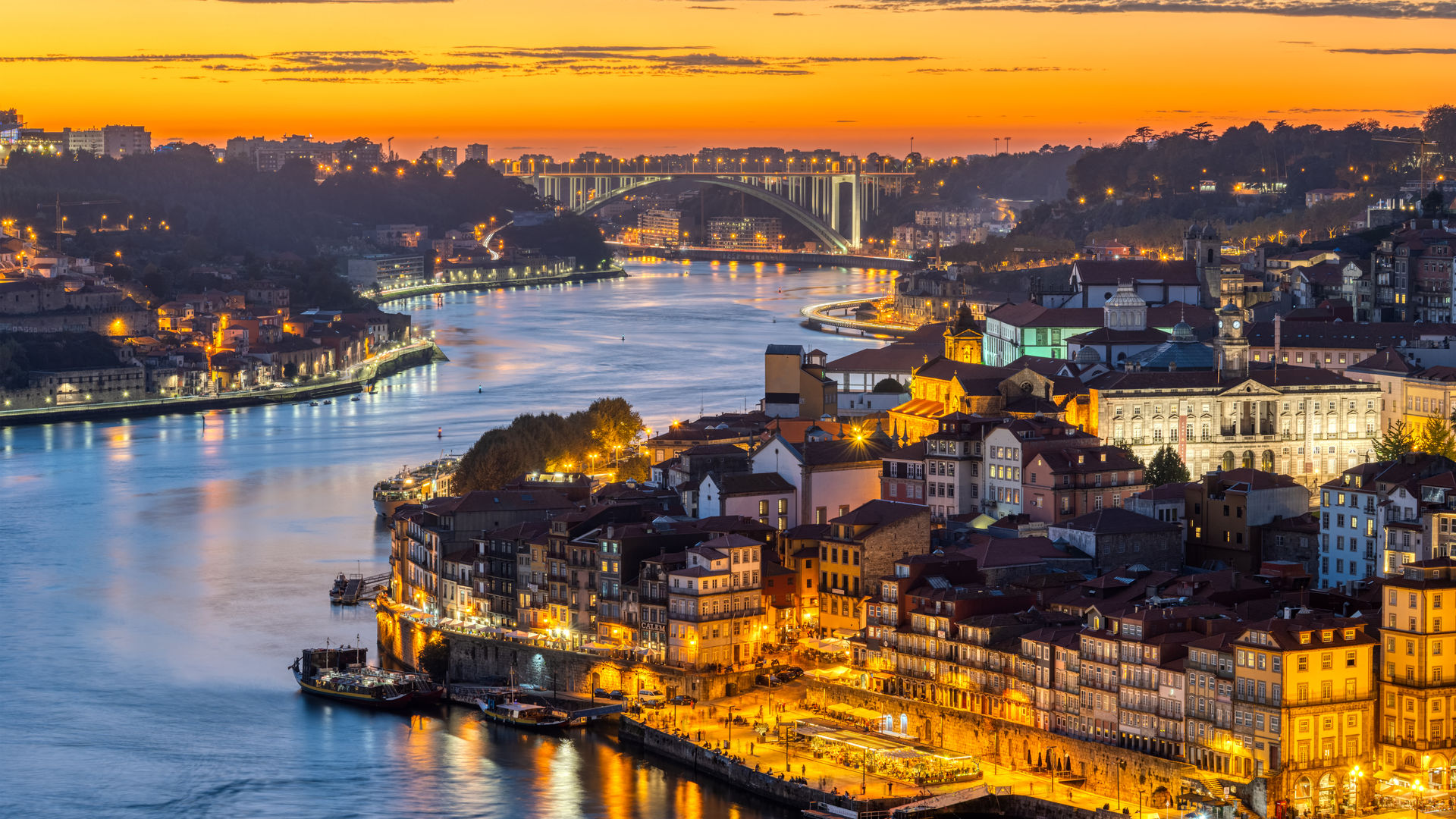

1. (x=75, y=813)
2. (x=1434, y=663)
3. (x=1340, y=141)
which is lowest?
(x=75, y=813)

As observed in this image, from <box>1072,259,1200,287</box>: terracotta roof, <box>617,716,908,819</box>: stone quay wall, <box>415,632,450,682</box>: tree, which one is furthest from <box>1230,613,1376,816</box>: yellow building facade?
<box>1072,259,1200,287</box>: terracotta roof

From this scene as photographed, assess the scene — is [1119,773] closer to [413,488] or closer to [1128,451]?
[1128,451]

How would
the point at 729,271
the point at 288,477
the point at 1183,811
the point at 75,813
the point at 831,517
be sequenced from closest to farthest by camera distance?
the point at 1183,811 < the point at 75,813 < the point at 831,517 < the point at 288,477 < the point at 729,271

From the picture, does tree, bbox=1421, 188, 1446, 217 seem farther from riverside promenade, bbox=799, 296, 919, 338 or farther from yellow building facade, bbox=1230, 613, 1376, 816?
yellow building facade, bbox=1230, 613, 1376, 816

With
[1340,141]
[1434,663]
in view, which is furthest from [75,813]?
[1340,141]

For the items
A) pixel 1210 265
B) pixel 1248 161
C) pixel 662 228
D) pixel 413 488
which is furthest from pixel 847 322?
pixel 662 228

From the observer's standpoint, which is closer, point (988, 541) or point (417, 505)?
point (988, 541)

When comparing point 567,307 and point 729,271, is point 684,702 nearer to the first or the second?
point 567,307
